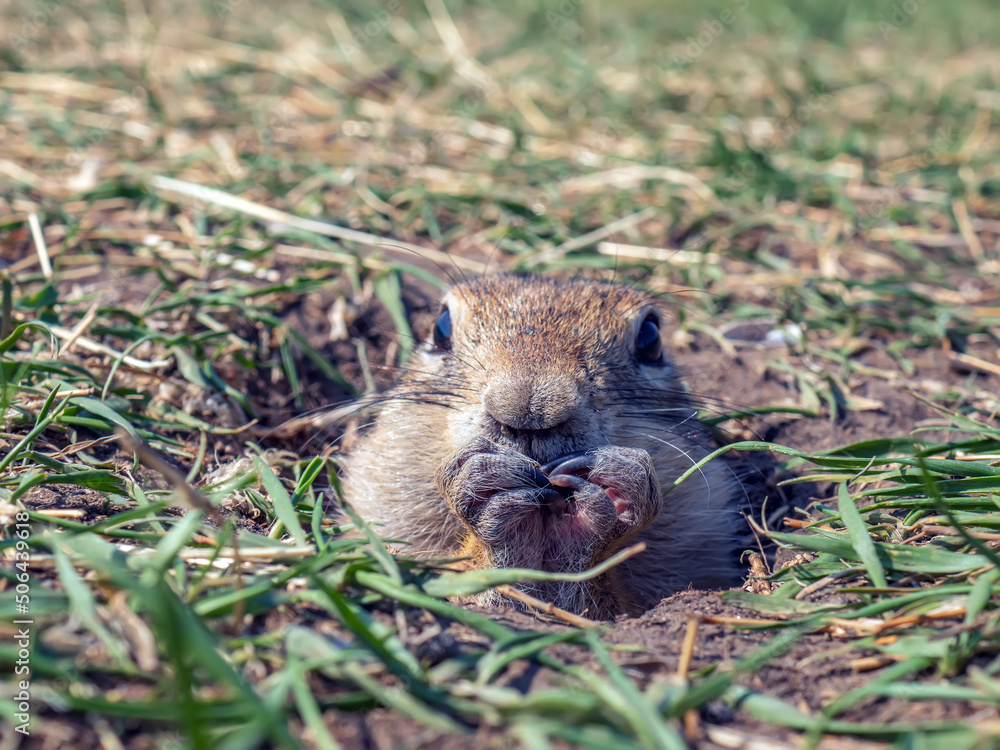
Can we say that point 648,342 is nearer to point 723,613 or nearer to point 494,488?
point 494,488

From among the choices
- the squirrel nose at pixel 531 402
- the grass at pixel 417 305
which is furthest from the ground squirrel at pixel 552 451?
the grass at pixel 417 305

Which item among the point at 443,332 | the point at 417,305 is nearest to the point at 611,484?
the point at 443,332

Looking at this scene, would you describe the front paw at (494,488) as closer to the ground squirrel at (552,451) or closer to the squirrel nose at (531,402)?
the ground squirrel at (552,451)

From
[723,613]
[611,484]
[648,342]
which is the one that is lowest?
[723,613]

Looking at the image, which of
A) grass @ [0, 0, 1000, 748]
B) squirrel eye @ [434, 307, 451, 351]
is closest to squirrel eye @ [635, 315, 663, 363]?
grass @ [0, 0, 1000, 748]

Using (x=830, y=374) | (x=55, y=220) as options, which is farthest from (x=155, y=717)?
(x=55, y=220)

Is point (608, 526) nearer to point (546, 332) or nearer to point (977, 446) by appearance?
A: point (546, 332)
